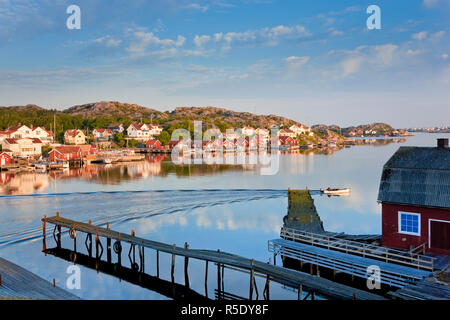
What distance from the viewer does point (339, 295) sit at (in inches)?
526

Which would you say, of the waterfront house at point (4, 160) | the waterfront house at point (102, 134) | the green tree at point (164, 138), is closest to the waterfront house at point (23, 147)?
the waterfront house at point (4, 160)

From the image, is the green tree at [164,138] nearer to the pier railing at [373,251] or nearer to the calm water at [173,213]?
the calm water at [173,213]

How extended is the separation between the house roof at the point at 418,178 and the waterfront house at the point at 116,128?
122 meters

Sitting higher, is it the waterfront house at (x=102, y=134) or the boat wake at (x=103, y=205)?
the waterfront house at (x=102, y=134)

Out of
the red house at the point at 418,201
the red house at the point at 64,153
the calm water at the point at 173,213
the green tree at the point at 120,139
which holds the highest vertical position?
the green tree at the point at 120,139

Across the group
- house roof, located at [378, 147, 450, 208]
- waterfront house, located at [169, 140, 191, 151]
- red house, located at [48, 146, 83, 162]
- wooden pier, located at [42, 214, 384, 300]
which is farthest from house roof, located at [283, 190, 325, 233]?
waterfront house, located at [169, 140, 191, 151]

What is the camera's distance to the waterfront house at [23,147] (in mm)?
84500

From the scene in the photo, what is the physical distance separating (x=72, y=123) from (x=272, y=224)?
12310 centimetres

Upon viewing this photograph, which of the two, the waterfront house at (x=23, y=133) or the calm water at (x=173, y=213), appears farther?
the waterfront house at (x=23, y=133)

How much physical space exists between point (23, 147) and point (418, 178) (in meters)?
84.2

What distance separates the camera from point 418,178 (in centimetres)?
1809

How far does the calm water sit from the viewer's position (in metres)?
20.3

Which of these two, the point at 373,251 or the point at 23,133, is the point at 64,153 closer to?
the point at 23,133

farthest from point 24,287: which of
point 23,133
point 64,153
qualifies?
point 23,133
